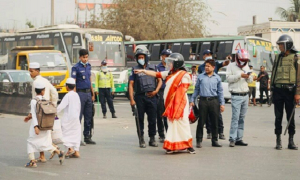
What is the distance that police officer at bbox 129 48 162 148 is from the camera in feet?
40.0

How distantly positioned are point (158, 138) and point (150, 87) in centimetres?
197

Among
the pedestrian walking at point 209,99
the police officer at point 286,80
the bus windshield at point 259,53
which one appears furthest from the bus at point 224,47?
the police officer at point 286,80

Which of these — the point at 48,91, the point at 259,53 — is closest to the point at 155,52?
the point at 259,53

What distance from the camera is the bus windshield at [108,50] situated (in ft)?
106

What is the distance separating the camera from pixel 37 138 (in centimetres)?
982

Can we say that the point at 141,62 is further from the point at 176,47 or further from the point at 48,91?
the point at 176,47

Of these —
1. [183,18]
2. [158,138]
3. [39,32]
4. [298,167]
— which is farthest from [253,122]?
[183,18]

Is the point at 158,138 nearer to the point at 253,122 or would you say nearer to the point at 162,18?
the point at 253,122

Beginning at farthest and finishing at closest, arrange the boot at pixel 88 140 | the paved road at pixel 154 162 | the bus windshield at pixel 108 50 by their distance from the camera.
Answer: the bus windshield at pixel 108 50, the boot at pixel 88 140, the paved road at pixel 154 162

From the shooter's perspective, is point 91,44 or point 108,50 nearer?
point 91,44

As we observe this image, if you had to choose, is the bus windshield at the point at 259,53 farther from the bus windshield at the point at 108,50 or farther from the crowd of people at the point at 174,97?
the crowd of people at the point at 174,97

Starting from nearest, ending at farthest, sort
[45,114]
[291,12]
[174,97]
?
[45,114] → [174,97] → [291,12]

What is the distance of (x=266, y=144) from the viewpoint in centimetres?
1248

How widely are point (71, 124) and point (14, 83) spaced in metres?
11.5
